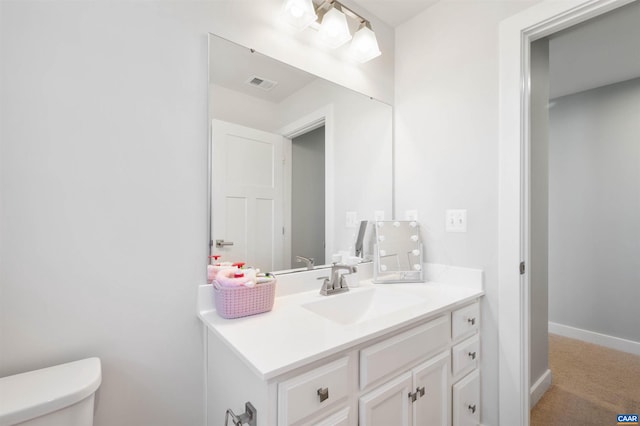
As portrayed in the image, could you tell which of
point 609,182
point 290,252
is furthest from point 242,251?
point 609,182

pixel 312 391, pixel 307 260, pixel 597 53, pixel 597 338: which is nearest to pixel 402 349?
pixel 312 391

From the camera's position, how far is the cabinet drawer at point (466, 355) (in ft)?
4.35

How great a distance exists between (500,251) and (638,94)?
2493 mm

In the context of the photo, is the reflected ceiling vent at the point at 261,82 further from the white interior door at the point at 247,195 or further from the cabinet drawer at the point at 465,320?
the cabinet drawer at the point at 465,320

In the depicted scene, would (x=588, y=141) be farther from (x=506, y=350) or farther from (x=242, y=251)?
(x=242, y=251)

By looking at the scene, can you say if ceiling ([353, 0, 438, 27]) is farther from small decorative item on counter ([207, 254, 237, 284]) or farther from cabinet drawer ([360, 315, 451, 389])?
cabinet drawer ([360, 315, 451, 389])

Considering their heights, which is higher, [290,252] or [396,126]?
[396,126]

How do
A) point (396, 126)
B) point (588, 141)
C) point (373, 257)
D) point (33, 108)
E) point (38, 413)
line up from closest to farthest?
point (38, 413) < point (33, 108) < point (373, 257) < point (396, 126) < point (588, 141)

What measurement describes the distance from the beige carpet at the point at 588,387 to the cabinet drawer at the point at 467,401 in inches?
22.1

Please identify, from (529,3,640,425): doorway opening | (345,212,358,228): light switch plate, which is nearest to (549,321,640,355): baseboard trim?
(529,3,640,425): doorway opening

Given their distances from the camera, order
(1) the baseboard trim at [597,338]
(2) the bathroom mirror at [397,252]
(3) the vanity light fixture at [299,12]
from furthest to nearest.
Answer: (1) the baseboard trim at [597,338] < (2) the bathroom mirror at [397,252] < (3) the vanity light fixture at [299,12]

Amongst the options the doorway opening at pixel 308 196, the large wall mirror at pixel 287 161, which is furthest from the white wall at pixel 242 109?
the doorway opening at pixel 308 196

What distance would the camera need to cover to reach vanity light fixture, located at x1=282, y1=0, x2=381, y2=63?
134 cm

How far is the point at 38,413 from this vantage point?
71cm
